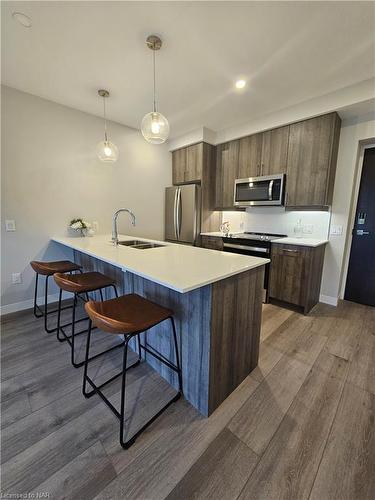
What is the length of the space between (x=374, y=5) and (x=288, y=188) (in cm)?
172

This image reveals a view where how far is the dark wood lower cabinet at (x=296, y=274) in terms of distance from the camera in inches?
105

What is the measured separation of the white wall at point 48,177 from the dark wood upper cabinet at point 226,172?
1.46 m

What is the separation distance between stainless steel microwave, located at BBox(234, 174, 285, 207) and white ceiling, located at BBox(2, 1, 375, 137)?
937mm

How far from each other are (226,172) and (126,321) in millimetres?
3186

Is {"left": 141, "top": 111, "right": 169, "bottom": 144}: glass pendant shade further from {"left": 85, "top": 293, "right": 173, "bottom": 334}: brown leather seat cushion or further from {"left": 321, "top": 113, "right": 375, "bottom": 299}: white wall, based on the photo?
{"left": 321, "top": 113, "right": 375, "bottom": 299}: white wall

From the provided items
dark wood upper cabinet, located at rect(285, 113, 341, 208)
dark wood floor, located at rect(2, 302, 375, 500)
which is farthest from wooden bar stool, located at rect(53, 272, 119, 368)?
dark wood upper cabinet, located at rect(285, 113, 341, 208)

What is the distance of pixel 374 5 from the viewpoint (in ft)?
4.73

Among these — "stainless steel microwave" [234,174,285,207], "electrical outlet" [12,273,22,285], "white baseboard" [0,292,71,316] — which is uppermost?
"stainless steel microwave" [234,174,285,207]

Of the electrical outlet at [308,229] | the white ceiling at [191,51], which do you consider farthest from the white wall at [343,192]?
the white ceiling at [191,51]

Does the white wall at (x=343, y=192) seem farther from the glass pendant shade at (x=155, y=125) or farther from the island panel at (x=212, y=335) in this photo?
the glass pendant shade at (x=155, y=125)

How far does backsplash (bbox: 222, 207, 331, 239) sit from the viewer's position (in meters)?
3.08

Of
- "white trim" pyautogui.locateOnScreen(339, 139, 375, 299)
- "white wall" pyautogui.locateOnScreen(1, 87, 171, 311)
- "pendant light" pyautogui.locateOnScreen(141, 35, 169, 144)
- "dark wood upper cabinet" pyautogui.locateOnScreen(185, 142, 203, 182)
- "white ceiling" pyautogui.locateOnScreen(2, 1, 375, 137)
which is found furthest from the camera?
"dark wood upper cabinet" pyautogui.locateOnScreen(185, 142, 203, 182)

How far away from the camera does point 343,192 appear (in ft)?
9.34

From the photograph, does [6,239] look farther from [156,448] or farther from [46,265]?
[156,448]
